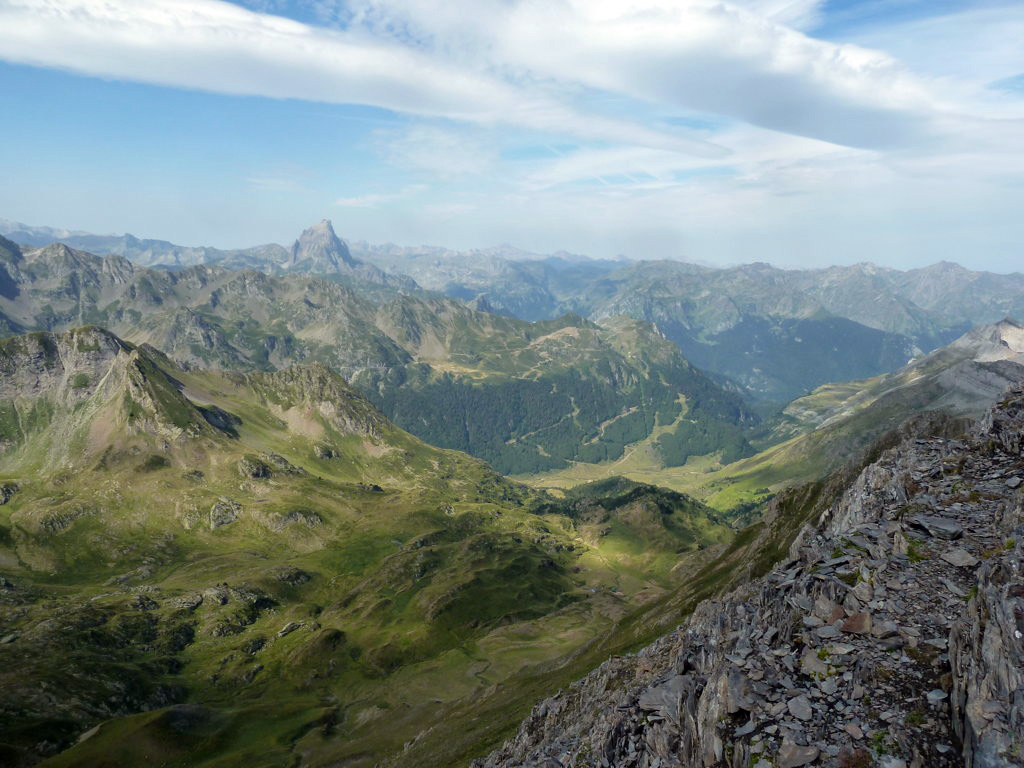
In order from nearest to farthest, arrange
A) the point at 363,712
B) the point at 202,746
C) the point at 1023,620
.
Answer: the point at 1023,620
the point at 202,746
the point at 363,712

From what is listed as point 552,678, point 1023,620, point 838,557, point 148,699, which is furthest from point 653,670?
point 148,699

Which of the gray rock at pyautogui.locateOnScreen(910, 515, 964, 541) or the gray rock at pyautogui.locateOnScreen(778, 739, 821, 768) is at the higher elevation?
the gray rock at pyautogui.locateOnScreen(910, 515, 964, 541)

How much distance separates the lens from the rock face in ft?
74.0

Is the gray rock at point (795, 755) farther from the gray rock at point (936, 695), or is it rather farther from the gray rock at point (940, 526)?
the gray rock at point (940, 526)

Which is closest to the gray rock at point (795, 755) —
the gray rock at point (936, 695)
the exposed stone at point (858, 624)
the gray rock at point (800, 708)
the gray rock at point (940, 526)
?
the gray rock at point (800, 708)

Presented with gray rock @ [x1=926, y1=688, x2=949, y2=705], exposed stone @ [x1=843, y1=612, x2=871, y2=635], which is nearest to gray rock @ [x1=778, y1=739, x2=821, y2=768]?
gray rock @ [x1=926, y1=688, x2=949, y2=705]

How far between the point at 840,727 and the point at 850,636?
18.1 ft

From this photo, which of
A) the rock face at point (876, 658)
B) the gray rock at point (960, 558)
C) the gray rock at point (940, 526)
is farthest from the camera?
the gray rock at point (940, 526)

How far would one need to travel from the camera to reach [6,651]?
654 feet

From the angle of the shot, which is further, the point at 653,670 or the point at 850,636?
the point at 653,670

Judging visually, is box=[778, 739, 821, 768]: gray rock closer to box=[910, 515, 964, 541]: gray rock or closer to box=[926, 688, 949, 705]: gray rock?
box=[926, 688, 949, 705]: gray rock

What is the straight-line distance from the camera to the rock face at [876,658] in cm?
2256

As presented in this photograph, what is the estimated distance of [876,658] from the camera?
89.3 ft

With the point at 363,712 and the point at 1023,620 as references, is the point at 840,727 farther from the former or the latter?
the point at 363,712
